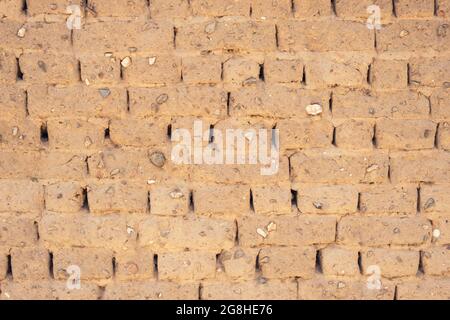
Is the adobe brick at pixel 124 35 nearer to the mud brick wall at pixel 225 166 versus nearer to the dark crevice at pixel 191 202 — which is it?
the mud brick wall at pixel 225 166

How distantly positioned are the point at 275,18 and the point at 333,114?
438 millimetres

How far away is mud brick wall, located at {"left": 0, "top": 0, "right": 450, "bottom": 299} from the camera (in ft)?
7.04

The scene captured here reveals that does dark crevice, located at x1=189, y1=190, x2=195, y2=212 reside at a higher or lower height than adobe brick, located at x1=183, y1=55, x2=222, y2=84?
lower

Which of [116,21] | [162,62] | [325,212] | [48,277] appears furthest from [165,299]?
[116,21]

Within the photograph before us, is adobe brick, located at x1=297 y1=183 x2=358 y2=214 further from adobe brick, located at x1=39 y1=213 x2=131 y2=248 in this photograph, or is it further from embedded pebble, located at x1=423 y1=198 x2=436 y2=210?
adobe brick, located at x1=39 y1=213 x2=131 y2=248

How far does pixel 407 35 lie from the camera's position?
215cm

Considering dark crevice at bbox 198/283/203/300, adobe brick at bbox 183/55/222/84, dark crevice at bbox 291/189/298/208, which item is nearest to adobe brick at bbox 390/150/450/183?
dark crevice at bbox 291/189/298/208

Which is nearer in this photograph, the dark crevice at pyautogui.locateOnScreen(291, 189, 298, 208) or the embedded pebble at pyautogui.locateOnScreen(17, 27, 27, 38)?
the embedded pebble at pyautogui.locateOnScreen(17, 27, 27, 38)

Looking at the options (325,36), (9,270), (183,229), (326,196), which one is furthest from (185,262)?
(325,36)

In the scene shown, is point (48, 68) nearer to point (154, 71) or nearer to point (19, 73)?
point (19, 73)

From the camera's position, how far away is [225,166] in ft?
7.21

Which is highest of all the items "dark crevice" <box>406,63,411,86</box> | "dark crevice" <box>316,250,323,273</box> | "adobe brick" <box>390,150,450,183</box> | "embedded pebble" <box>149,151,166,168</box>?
"dark crevice" <box>406,63,411,86</box>

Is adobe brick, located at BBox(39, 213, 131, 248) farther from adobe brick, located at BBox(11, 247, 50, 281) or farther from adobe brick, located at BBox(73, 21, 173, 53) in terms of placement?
adobe brick, located at BBox(73, 21, 173, 53)

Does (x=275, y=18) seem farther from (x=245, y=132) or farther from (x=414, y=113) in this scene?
(x=414, y=113)
